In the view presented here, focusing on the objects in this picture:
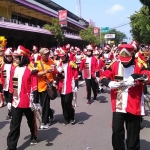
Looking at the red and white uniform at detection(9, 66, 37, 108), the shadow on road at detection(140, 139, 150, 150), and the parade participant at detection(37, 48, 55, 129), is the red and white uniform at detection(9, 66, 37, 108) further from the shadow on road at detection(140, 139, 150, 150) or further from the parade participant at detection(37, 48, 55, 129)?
the shadow on road at detection(140, 139, 150, 150)

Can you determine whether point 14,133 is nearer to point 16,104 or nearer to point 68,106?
point 16,104

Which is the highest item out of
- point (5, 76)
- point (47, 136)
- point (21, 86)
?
point (5, 76)

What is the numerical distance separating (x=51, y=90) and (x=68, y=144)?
1509 mm

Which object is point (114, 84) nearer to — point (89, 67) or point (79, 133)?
point (79, 133)

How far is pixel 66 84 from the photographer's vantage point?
712 centimetres

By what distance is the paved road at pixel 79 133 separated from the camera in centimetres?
553

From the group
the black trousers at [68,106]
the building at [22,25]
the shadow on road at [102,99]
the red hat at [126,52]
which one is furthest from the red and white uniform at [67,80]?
the building at [22,25]

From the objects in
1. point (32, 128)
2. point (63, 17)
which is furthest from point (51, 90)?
point (63, 17)

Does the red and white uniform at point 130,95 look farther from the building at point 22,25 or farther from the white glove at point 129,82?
the building at point 22,25

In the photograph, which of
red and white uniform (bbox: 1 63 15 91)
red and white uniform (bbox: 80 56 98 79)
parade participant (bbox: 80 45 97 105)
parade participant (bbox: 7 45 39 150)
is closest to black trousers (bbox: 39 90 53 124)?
parade participant (bbox: 7 45 39 150)

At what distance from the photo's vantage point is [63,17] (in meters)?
33.6

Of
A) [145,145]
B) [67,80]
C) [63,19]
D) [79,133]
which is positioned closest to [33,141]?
[79,133]

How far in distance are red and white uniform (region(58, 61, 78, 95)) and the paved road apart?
85 cm

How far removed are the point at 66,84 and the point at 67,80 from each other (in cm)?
11
